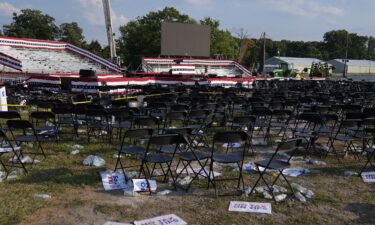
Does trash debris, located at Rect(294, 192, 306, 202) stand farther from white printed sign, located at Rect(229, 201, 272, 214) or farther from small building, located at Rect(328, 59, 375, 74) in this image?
small building, located at Rect(328, 59, 375, 74)

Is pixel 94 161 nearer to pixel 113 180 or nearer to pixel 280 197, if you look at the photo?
pixel 113 180

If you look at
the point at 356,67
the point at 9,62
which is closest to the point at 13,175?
the point at 9,62

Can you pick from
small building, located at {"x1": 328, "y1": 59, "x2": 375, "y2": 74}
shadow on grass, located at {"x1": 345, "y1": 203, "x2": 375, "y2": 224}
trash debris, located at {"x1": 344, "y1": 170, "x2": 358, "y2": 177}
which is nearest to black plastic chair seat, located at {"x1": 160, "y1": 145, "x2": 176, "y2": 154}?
shadow on grass, located at {"x1": 345, "y1": 203, "x2": 375, "y2": 224}

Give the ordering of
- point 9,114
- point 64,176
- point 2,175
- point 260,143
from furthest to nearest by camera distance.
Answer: point 260,143, point 9,114, point 64,176, point 2,175

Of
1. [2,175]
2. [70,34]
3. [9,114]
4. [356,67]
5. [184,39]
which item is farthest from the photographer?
[356,67]

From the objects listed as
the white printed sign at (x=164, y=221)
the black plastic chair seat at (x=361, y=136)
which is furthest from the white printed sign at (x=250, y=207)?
the black plastic chair seat at (x=361, y=136)

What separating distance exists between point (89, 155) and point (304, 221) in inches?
164

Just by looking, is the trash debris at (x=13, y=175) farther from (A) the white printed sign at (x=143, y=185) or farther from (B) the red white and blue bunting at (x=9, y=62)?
(B) the red white and blue bunting at (x=9, y=62)

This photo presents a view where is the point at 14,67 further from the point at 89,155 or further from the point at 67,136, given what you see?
the point at 89,155

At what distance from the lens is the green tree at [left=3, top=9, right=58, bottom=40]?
75.4 meters

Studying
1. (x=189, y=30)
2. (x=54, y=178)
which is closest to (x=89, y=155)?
(x=54, y=178)

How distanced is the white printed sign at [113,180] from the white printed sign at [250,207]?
156 cm

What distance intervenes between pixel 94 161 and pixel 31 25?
7709cm

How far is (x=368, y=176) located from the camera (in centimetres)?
628
